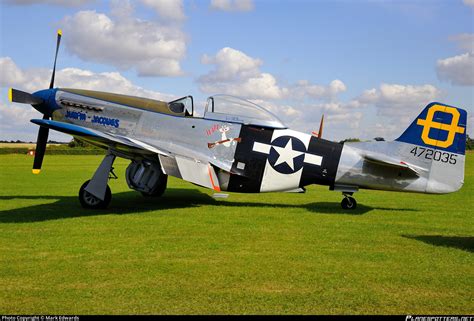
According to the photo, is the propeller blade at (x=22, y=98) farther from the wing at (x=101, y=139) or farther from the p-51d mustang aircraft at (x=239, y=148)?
the wing at (x=101, y=139)

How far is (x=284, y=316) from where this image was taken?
4137 millimetres

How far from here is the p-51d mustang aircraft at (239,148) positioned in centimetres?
1044

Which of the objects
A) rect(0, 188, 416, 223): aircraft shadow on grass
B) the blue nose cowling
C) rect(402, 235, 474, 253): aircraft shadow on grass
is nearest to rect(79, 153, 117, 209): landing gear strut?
rect(0, 188, 416, 223): aircraft shadow on grass

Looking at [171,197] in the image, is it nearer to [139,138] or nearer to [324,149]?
[139,138]

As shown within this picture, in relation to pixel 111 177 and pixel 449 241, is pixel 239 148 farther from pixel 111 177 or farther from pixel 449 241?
pixel 449 241

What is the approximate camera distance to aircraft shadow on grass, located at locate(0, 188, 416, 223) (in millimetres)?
10078

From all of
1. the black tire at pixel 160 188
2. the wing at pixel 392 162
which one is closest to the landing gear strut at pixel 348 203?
the wing at pixel 392 162

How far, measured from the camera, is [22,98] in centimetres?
1184

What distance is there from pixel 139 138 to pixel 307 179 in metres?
4.17

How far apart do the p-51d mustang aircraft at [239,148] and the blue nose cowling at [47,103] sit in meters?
0.03

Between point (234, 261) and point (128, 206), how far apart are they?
623 cm

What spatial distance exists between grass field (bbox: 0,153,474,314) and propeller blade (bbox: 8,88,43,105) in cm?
267

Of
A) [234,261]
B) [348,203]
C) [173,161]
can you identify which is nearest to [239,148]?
[173,161]

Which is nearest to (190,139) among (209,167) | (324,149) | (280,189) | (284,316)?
(209,167)
